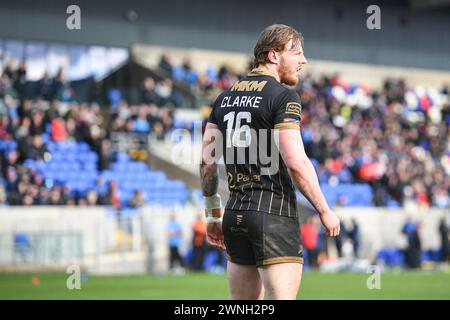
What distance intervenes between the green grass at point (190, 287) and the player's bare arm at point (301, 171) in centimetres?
995

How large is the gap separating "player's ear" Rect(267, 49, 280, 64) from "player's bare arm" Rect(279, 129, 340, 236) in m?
0.58

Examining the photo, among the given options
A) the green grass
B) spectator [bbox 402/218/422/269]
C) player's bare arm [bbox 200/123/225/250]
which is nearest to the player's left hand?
player's bare arm [bbox 200/123/225/250]

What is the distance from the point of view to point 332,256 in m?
29.7

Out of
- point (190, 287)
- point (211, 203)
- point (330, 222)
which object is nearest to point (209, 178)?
point (211, 203)

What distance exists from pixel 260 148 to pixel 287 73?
59 centimetres

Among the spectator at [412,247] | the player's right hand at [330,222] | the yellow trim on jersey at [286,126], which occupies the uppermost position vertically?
the yellow trim on jersey at [286,126]

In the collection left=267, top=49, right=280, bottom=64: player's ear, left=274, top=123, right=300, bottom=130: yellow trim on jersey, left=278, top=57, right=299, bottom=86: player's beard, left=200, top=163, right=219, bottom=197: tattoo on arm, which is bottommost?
left=200, top=163, right=219, bottom=197: tattoo on arm

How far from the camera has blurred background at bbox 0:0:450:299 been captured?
2512 centimetres

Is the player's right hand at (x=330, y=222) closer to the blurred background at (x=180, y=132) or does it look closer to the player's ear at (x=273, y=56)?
the player's ear at (x=273, y=56)

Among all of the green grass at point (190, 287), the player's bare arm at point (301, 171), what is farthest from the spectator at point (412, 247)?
the player's bare arm at point (301, 171)

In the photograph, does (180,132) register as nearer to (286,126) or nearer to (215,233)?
(215,233)

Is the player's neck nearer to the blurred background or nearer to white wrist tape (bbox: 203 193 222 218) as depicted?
white wrist tape (bbox: 203 193 222 218)

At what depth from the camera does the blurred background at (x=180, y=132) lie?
989 inches

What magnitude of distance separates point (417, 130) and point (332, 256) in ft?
34.4
